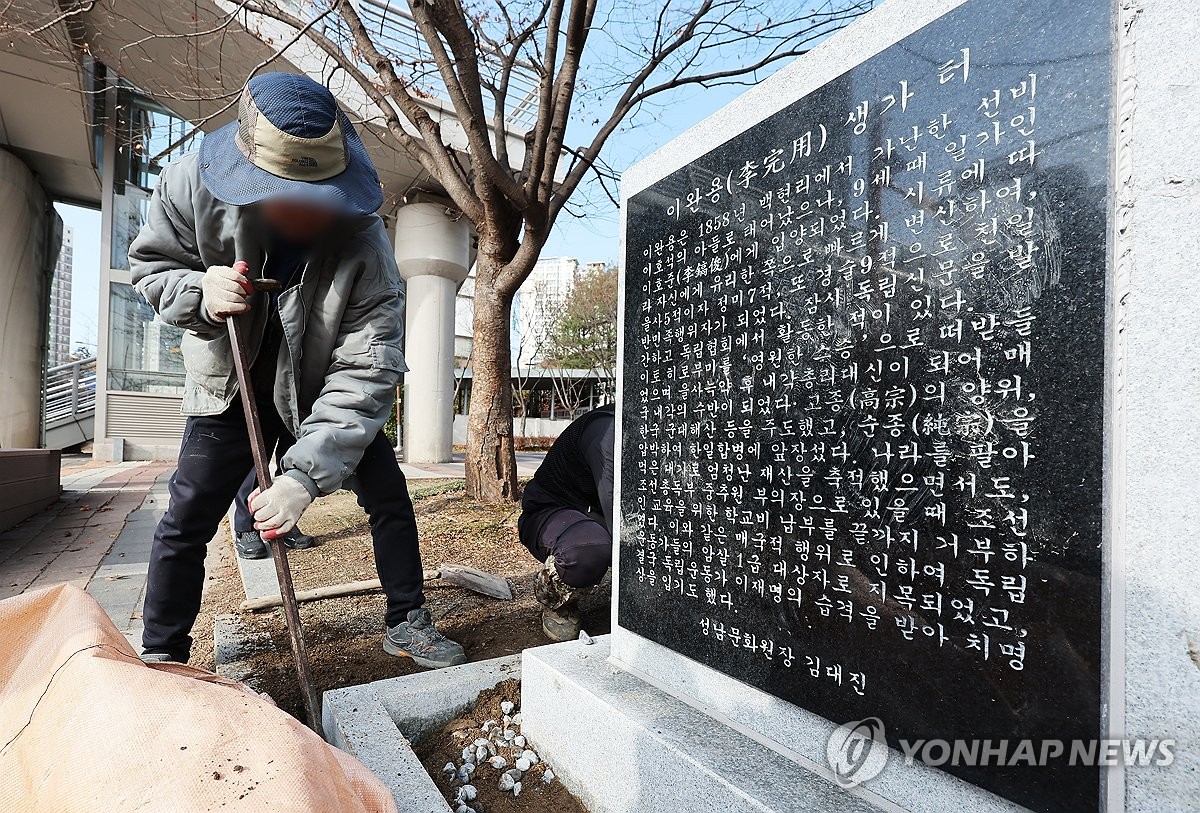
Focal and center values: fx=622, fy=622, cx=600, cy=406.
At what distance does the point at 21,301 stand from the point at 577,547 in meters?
14.7

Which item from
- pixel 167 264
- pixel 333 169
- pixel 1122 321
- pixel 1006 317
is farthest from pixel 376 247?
pixel 1122 321

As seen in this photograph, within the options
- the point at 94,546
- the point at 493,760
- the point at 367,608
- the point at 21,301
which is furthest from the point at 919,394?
the point at 21,301

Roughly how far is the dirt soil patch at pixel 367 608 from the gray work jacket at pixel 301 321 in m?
0.81

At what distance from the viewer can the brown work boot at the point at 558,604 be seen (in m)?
2.76

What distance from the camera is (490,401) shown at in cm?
579

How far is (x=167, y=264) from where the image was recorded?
2125mm

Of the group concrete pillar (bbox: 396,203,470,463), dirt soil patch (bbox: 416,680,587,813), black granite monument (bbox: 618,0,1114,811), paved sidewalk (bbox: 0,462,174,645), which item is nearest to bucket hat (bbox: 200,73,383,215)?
black granite monument (bbox: 618,0,1114,811)

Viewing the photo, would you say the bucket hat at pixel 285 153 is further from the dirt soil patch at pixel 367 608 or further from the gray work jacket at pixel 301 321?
the dirt soil patch at pixel 367 608

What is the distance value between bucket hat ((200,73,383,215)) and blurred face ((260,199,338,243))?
0.05m

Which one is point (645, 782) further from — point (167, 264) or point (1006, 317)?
point (167, 264)

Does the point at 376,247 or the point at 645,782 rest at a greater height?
the point at 376,247

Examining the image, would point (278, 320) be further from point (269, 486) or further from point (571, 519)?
point (571, 519)

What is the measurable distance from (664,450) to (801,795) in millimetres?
948

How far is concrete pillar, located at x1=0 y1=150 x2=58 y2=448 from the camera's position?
10953 millimetres
